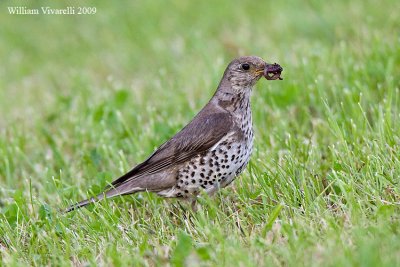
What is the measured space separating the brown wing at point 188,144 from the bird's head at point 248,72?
0.29 m

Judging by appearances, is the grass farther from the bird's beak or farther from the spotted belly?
the bird's beak

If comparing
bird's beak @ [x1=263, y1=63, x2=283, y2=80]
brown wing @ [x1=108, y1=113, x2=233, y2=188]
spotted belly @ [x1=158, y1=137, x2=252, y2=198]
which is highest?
bird's beak @ [x1=263, y1=63, x2=283, y2=80]

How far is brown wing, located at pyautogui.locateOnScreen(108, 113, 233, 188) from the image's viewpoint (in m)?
5.09

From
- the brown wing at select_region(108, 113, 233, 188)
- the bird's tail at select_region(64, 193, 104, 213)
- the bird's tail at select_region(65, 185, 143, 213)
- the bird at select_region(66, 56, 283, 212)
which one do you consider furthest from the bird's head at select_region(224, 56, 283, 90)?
the bird's tail at select_region(64, 193, 104, 213)

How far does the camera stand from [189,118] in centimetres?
700

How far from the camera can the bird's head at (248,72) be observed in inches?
207

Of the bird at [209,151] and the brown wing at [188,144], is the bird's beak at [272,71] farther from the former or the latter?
the brown wing at [188,144]

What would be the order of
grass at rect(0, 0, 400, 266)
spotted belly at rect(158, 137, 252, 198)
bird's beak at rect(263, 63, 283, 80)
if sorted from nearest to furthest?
1. grass at rect(0, 0, 400, 266)
2. spotted belly at rect(158, 137, 252, 198)
3. bird's beak at rect(263, 63, 283, 80)

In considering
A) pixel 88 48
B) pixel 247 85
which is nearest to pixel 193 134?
pixel 247 85

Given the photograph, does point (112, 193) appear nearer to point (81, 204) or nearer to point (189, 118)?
point (81, 204)

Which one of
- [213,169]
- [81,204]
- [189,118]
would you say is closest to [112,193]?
[81,204]

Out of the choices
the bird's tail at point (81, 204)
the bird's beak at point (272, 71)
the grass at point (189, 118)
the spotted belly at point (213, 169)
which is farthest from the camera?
the bird's beak at point (272, 71)

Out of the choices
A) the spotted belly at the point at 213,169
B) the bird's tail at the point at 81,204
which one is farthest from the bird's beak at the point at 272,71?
the bird's tail at the point at 81,204

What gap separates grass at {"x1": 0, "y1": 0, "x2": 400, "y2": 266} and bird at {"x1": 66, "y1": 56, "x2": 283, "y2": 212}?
0.17 meters
